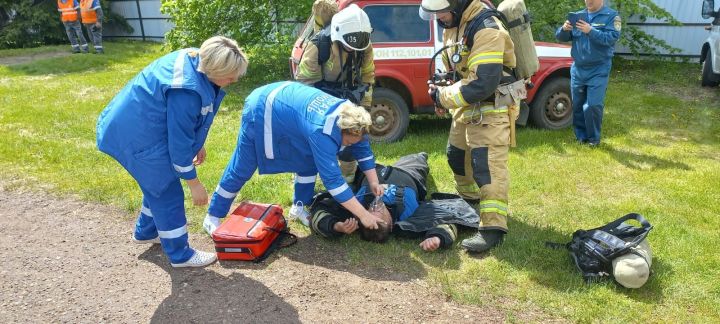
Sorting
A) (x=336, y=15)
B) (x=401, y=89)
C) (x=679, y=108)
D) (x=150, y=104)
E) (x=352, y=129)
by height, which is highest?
(x=336, y=15)

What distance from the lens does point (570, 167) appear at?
19.8ft

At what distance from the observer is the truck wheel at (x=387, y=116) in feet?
22.2

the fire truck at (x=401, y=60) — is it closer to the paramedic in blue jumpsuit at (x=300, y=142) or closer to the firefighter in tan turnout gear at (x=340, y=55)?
the firefighter in tan turnout gear at (x=340, y=55)

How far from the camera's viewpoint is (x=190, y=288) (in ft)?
12.5

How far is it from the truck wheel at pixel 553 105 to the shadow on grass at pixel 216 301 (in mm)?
4904

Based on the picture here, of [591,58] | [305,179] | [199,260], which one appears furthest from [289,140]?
[591,58]

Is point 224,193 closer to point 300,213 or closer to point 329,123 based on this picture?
point 300,213

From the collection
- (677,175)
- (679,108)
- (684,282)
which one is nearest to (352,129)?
(684,282)

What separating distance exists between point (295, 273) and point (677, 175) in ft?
14.4

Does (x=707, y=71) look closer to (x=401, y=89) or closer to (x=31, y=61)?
(x=401, y=89)

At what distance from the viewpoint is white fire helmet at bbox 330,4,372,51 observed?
187 inches

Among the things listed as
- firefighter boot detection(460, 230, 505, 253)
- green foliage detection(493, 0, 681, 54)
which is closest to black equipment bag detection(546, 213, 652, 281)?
firefighter boot detection(460, 230, 505, 253)

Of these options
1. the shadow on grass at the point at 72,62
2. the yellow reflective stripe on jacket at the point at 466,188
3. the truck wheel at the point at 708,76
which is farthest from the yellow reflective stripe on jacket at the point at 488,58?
the shadow on grass at the point at 72,62

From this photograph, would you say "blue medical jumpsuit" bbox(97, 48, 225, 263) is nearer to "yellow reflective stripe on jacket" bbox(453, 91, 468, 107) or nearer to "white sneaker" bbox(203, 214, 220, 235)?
"white sneaker" bbox(203, 214, 220, 235)
